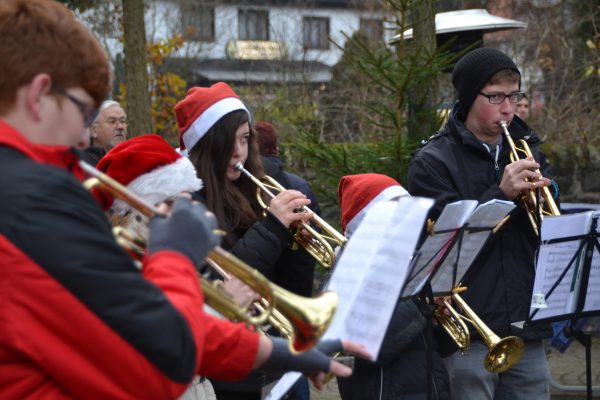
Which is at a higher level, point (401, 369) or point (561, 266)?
point (561, 266)

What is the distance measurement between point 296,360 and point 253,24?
2406cm

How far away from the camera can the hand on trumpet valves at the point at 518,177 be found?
12.9 feet

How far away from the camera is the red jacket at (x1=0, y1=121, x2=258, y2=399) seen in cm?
171

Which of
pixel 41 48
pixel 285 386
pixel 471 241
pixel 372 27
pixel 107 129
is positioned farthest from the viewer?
pixel 372 27

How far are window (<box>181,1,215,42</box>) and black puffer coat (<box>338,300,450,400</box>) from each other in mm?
15298

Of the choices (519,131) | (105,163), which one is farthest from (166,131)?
(105,163)

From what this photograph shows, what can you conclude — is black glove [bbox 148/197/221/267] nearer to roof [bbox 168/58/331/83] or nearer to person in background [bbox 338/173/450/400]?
person in background [bbox 338/173/450/400]

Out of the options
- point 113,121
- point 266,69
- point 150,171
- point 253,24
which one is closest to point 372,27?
point 266,69

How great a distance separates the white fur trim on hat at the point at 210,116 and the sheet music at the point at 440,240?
1.04 metres

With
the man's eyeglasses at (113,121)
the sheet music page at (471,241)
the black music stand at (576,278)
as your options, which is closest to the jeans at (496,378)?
the black music stand at (576,278)

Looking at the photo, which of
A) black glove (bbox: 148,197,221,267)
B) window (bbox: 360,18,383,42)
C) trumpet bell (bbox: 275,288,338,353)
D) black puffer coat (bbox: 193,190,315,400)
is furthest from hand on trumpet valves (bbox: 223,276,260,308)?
window (bbox: 360,18,383,42)

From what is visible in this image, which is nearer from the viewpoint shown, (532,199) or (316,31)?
(532,199)

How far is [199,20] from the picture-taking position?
2056 cm

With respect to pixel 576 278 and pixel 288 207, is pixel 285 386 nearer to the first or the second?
pixel 288 207
